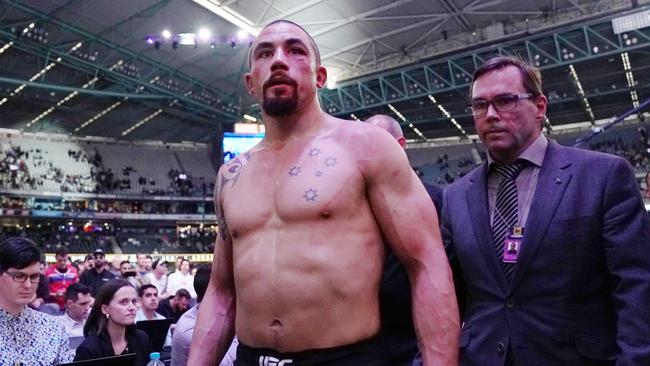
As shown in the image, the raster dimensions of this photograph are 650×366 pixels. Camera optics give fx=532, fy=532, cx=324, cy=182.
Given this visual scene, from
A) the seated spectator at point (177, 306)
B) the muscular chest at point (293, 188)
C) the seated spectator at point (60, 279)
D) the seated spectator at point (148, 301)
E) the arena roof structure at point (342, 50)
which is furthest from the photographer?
the arena roof structure at point (342, 50)

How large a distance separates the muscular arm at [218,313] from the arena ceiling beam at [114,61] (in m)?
16.0

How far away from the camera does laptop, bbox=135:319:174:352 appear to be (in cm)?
495

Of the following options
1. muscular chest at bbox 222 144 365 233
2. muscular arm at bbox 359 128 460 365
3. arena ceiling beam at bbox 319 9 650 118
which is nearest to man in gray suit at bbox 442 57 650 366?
muscular arm at bbox 359 128 460 365

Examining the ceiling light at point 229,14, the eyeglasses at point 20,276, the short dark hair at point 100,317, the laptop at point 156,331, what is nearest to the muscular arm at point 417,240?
the eyeglasses at point 20,276

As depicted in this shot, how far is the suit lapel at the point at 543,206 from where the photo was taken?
1.74 meters

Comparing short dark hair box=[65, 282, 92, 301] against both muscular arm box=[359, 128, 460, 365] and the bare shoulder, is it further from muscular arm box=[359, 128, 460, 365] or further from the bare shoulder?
muscular arm box=[359, 128, 460, 365]

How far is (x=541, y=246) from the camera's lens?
5.67ft

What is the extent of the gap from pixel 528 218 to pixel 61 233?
33847 mm

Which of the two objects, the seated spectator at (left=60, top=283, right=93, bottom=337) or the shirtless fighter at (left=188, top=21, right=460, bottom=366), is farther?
the seated spectator at (left=60, top=283, right=93, bottom=337)

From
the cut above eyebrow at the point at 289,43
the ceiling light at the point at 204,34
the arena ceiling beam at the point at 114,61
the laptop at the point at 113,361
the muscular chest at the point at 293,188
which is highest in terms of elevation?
the arena ceiling beam at the point at 114,61

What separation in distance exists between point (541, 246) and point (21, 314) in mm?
3204

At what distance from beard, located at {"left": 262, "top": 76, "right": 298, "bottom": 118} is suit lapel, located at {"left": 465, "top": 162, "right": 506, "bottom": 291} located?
75cm

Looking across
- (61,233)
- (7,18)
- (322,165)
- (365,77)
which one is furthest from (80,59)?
(322,165)

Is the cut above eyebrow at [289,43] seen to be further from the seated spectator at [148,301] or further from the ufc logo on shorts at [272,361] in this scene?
the seated spectator at [148,301]
